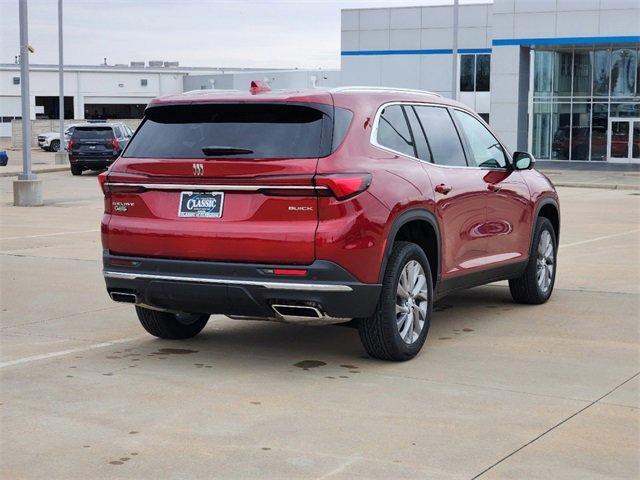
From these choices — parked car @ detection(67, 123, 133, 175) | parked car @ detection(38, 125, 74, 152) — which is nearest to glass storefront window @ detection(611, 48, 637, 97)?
parked car @ detection(67, 123, 133, 175)

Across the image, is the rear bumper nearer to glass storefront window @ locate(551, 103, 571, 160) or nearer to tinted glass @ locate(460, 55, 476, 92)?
glass storefront window @ locate(551, 103, 571, 160)

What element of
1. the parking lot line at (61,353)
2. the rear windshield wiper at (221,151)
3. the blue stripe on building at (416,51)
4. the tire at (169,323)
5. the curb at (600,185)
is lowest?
the curb at (600,185)

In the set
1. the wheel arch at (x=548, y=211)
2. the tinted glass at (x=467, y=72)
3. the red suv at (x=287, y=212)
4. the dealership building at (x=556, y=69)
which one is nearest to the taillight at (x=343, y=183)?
the red suv at (x=287, y=212)

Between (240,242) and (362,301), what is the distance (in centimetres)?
86

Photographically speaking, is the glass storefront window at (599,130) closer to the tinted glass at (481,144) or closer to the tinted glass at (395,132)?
the tinted glass at (481,144)

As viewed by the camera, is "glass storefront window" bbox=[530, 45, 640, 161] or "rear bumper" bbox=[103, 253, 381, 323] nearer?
"rear bumper" bbox=[103, 253, 381, 323]

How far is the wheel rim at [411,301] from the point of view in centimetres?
728

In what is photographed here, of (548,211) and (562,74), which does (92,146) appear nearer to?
(562,74)

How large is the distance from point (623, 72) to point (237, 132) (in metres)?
44.4

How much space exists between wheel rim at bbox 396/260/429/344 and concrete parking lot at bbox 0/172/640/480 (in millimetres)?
230

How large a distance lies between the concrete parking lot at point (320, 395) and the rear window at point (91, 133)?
995 inches

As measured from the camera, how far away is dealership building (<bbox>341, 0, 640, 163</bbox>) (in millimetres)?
45781

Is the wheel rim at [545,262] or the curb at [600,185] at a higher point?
the wheel rim at [545,262]

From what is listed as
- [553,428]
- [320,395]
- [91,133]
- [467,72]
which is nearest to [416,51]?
[467,72]
